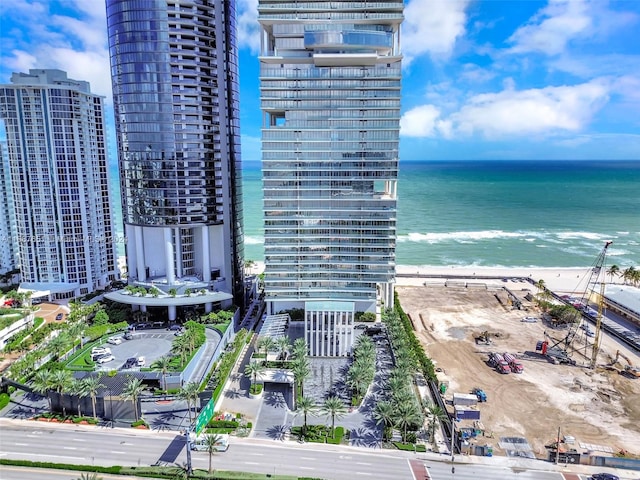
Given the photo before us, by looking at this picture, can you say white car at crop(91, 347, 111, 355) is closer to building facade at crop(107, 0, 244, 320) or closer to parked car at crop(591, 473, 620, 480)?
building facade at crop(107, 0, 244, 320)

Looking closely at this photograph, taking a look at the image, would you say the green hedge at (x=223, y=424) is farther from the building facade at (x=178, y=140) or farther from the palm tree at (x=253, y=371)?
the building facade at (x=178, y=140)

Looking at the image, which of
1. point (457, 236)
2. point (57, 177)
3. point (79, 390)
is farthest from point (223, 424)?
point (457, 236)

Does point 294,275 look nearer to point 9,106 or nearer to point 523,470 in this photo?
point 523,470

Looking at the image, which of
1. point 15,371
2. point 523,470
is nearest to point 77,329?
point 15,371

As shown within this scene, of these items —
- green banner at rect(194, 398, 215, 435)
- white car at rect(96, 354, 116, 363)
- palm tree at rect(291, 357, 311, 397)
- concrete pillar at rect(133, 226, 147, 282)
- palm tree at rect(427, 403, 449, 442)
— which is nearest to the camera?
green banner at rect(194, 398, 215, 435)

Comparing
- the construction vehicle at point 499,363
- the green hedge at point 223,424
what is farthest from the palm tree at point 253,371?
the construction vehicle at point 499,363

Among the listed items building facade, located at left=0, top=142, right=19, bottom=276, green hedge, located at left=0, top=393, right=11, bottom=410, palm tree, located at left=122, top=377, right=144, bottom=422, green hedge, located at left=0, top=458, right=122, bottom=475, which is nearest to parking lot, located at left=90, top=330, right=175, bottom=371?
palm tree, located at left=122, top=377, right=144, bottom=422

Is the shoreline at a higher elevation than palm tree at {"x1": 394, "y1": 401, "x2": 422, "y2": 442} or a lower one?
lower
